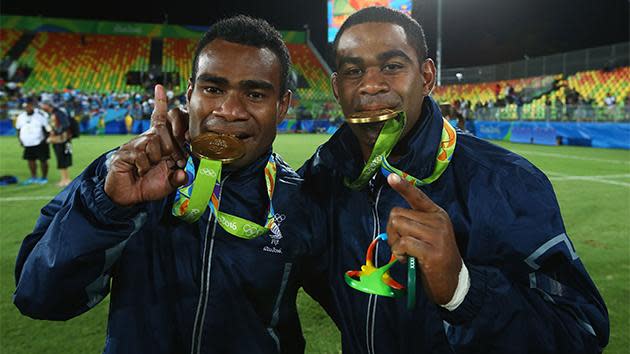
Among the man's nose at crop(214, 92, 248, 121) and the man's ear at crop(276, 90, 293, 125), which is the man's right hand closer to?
the man's nose at crop(214, 92, 248, 121)

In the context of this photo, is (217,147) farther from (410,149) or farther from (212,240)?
(410,149)

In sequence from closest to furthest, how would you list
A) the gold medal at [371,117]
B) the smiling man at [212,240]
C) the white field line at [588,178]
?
the smiling man at [212,240]
the gold medal at [371,117]
the white field line at [588,178]

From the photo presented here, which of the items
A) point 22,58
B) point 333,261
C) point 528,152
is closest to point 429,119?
point 333,261

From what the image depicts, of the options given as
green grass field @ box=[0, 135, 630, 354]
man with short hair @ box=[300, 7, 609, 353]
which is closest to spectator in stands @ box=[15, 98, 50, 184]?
green grass field @ box=[0, 135, 630, 354]

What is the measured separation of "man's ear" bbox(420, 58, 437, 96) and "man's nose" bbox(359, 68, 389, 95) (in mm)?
227

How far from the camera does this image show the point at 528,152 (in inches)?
637

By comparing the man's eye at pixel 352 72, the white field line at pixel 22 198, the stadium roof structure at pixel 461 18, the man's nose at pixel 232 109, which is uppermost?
the stadium roof structure at pixel 461 18

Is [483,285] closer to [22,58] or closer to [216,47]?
[216,47]

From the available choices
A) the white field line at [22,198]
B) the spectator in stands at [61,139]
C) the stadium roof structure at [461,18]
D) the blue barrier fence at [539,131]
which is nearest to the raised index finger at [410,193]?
the white field line at [22,198]

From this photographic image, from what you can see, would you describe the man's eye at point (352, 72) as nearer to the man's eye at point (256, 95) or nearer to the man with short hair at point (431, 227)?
the man with short hair at point (431, 227)

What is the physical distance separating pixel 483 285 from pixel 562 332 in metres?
0.29

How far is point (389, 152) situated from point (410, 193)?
0.41m

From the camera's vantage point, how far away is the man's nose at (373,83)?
192 cm

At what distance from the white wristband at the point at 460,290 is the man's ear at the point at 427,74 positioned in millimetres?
947
